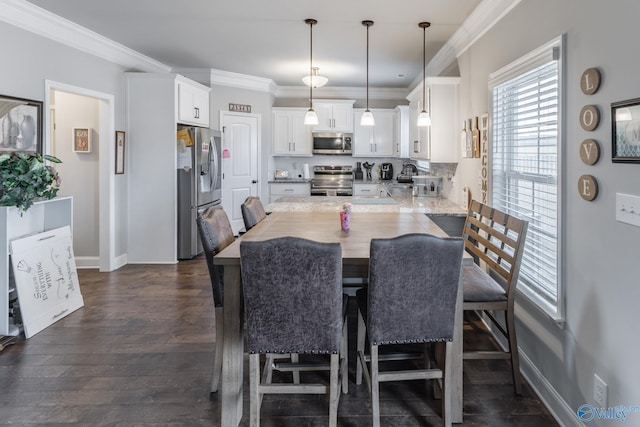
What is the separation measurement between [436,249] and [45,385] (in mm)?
2305

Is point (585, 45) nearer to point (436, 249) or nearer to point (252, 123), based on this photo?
point (436, 249)

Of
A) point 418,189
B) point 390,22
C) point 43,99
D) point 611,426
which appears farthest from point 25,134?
point 611,426

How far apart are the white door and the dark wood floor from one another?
3324 mm

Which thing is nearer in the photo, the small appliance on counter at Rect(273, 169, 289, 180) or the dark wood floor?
the dark wood floor

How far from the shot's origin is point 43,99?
3898 mm

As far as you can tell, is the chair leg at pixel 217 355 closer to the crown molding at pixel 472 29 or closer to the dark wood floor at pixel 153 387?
the dark wood floor at pixel 153 387

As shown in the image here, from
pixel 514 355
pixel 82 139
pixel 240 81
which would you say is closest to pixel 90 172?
pixel 82 139

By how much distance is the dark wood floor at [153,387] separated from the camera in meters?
2.17

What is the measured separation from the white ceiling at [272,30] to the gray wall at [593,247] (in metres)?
1.50

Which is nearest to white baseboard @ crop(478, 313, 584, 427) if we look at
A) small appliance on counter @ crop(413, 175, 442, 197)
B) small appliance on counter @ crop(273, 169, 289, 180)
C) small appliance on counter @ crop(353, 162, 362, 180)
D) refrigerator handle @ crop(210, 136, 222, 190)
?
small appliance on counter @ crop(413, 175, 442, 197)

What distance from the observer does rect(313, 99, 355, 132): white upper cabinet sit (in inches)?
285

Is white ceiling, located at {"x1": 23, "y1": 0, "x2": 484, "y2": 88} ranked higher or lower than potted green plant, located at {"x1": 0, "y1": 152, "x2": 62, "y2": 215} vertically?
higher

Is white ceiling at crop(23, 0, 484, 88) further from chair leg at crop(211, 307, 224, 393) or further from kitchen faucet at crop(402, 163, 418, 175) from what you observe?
chair leg at crop(211, 307, 224, 393)

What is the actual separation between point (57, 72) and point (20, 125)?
2.46 feet
